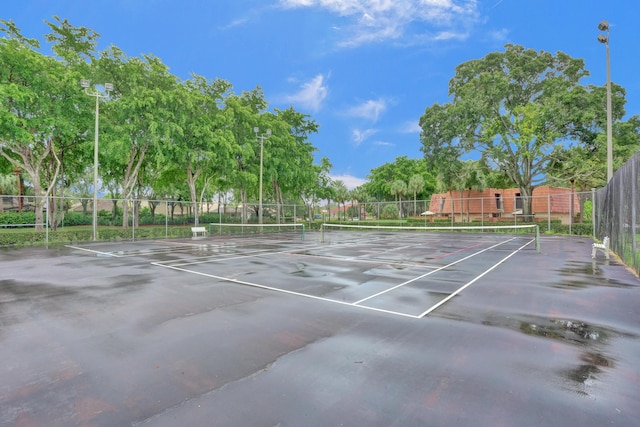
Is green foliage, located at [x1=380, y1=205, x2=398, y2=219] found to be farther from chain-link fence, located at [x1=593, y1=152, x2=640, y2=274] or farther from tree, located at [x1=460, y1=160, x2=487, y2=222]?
chain-link fence, located at [x1=593, y1=152, x2=640, y2=274]

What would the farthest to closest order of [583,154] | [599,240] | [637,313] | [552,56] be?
1. [552,56]
2. [583,154]
3. [599,240]
4. [637,313]

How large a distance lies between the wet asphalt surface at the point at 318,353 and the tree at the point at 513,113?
2645cm

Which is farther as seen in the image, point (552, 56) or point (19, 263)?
point (552, 56)

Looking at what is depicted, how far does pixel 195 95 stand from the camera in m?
26.5

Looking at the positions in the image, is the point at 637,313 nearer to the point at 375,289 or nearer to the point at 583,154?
the point at 375,289

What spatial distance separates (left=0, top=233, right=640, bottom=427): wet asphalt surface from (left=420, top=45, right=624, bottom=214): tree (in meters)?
26.4

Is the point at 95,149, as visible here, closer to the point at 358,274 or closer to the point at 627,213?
the point at 358,274

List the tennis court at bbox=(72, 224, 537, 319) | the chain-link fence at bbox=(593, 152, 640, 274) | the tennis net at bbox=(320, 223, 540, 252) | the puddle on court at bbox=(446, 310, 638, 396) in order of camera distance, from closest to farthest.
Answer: the puddle on court at bbox=(446, 310, 638, 396) → the tennis court at bbox=(72, 224, 537, 319) → the chain-link fence at bbox=(593, 152, 640, 274) → the tennis net at bbox=(320, 223, 540, 252)

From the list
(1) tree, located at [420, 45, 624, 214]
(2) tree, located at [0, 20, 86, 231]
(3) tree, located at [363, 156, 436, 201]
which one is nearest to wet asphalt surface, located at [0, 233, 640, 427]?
(2) tree, located at [0, 20, 86, 231]

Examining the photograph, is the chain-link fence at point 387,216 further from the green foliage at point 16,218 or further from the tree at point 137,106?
the tree at point 137,106

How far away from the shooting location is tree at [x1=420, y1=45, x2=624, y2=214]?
98.2 feet

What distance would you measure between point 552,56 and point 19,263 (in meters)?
42.7

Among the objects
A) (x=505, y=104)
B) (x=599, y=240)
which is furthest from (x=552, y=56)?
(x=599, y=240)

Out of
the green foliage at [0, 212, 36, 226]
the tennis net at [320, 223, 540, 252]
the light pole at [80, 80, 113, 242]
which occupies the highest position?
the light pole at [80, 80, 113, 242]
